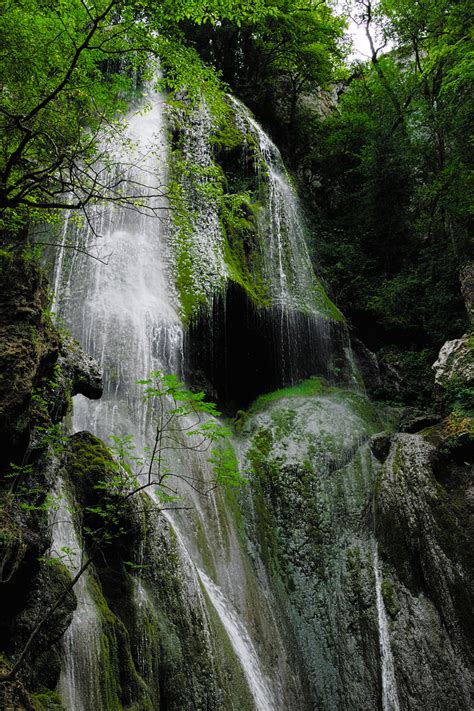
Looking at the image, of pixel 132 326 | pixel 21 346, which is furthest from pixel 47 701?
pixel 132 326

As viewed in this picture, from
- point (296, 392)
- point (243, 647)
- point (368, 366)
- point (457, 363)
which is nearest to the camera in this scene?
point (243, 647)

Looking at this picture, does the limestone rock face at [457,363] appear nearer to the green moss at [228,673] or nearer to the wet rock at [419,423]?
the wet rock at [419,423]

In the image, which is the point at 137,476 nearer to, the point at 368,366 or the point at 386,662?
the point at 386,662

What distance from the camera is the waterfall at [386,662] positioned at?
7.30 meters

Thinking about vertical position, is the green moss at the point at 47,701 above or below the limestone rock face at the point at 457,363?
below

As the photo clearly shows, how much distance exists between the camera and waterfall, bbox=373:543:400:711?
730 cm

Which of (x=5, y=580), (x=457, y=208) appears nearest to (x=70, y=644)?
(x=5, y=580)

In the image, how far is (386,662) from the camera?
759 centimetres

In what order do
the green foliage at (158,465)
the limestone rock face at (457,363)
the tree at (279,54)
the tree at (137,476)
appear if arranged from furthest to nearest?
the tree at (279,54) < the limestone rock face at (457,363) < the green foliage at (158,465) < the tree at (137,476)

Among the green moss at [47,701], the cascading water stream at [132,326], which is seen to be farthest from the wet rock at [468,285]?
the green moss at [47,701]

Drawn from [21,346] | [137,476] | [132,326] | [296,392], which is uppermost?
[132,326]

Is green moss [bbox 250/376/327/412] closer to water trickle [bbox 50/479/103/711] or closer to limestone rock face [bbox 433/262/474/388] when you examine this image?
limestone rock face [bbox 433/262/474/388]

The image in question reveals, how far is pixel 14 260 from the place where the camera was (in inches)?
182

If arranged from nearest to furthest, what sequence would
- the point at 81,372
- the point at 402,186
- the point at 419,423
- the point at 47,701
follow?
1. the point at 47,701
2. the point at 81,372
3. the point at 419,423
4. the point at 402,186
